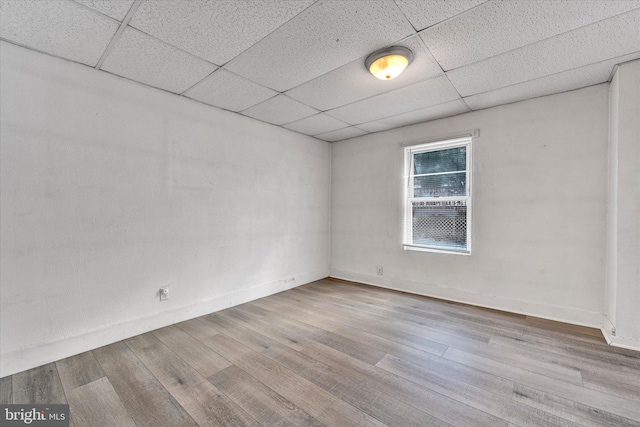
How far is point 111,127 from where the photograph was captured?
2.54m

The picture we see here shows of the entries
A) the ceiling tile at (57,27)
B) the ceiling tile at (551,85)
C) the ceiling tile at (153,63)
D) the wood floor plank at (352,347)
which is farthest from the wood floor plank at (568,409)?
the ceiling tile at (57,27)

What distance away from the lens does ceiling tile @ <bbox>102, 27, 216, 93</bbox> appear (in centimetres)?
210

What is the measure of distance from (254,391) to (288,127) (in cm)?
343

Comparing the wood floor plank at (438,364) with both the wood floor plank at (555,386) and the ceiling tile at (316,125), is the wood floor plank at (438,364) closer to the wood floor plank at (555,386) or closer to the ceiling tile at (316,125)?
the wood floor plank at (555,386)

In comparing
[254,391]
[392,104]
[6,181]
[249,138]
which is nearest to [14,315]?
[6,181]

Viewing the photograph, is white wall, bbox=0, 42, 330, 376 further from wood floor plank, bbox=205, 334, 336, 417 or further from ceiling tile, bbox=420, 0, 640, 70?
ceiling tile, bbox=420, 0, 640, 70

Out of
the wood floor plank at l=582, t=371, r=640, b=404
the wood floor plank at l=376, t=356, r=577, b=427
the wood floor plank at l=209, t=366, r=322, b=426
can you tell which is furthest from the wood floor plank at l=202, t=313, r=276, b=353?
the wood floor plank at l=582, t=371, r=640, b=404

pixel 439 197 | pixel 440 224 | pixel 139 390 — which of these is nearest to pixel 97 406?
pixel 139 390

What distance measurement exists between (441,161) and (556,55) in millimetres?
1718

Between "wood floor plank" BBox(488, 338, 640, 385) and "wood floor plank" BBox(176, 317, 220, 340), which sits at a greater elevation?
"wood floor plank" BBox(488, 338, 640, 385)

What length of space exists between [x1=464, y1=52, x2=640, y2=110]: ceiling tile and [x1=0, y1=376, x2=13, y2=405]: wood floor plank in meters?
4.68

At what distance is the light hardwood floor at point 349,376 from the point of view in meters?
1.63

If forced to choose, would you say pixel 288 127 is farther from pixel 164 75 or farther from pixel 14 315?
pixel 14 315

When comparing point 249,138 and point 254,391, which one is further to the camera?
point 249,138
